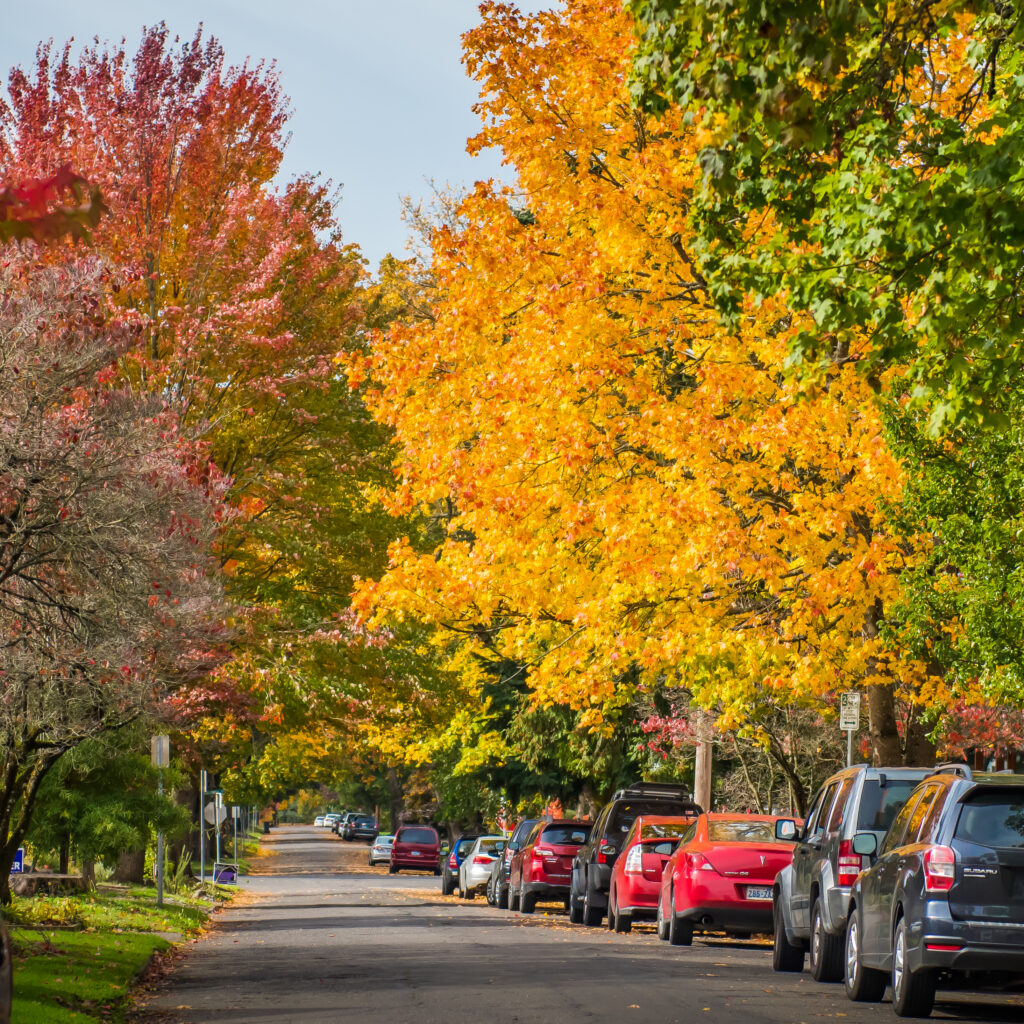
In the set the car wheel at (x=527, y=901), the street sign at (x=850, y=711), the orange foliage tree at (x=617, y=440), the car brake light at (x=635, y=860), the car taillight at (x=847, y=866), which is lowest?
the car wheel at (x=527, y=901)

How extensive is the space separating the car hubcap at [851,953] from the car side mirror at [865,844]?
1.85 ft

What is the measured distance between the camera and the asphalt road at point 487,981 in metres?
11.9

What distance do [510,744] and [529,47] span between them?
24.5 metres

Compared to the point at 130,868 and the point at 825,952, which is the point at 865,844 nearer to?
the point at 825,952

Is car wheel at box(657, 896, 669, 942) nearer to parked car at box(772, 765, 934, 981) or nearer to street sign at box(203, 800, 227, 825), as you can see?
parked car at box(772, 765, 934, 981)

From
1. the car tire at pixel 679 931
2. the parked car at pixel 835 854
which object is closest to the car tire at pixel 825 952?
the parked car at pixel 835 854

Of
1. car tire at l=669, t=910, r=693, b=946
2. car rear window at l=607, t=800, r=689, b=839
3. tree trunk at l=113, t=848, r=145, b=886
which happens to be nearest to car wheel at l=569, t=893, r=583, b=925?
car rear window at l=607, t=800, r=689, b=839

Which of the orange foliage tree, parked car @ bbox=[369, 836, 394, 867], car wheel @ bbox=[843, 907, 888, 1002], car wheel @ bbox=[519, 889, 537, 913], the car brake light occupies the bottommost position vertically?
parked car @ bbox=[369, 836, 394, 867]

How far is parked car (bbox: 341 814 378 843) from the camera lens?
105m

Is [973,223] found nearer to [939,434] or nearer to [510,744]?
[939,434]

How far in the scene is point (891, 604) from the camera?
16922mm

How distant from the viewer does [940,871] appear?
11039 millimetres

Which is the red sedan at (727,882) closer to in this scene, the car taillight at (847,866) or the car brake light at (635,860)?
the car brake light at (635,860)

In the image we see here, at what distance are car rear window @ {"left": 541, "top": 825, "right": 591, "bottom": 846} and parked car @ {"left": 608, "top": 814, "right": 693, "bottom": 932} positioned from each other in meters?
5.89
